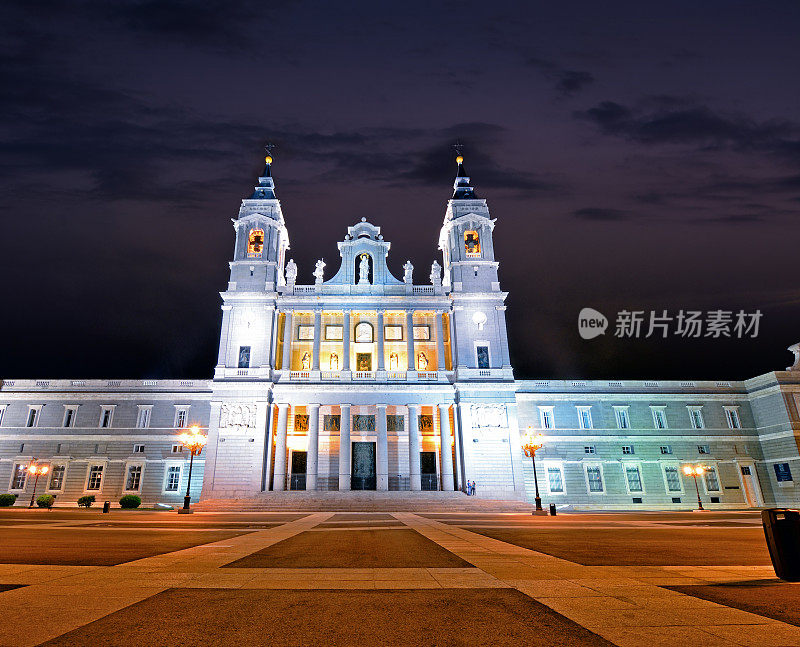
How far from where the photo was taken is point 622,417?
148ft

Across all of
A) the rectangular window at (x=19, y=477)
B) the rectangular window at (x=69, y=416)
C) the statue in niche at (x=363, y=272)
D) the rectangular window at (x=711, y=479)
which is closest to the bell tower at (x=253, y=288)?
the statue in niche at (x=363, y=272)

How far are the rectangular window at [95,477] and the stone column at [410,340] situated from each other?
2971 centimetres

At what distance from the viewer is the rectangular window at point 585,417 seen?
146ft

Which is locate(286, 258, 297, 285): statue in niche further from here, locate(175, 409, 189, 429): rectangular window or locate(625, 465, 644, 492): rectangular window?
locate(625, 465, 644, 492): rectangular window

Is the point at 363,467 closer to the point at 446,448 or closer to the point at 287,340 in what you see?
the point at 446,448

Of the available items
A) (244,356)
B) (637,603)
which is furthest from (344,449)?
(637,603)

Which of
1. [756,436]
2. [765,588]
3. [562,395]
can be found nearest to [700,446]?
[756,436]

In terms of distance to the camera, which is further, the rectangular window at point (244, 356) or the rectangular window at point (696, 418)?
the rectangular window at point (696, 418)

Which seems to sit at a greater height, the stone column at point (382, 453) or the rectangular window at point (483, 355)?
the rectangular window at point (483, 355)

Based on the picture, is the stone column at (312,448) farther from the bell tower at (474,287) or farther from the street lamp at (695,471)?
the street lamp at (695,471)

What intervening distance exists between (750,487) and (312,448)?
39.9 metres

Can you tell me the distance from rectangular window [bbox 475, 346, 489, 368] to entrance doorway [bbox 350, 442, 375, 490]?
1288 cm

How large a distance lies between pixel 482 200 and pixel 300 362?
2624 centimetres

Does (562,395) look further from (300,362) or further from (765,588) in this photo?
(765,588)
